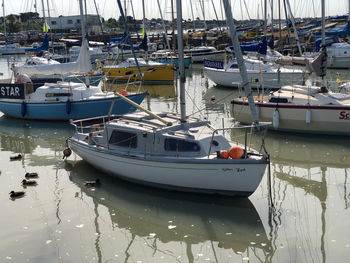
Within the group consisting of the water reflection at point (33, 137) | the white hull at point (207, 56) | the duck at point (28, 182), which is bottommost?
the duck at point (28, 182)

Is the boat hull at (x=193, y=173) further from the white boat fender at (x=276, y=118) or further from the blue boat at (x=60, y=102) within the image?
the blue boat at (x=60, y=102)

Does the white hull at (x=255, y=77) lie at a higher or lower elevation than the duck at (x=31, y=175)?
higher

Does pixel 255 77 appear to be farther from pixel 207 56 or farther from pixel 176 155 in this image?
pixel 207 56

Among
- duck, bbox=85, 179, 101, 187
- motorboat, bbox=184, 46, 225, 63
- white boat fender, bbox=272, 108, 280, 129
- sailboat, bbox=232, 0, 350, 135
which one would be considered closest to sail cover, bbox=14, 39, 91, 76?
sailboat, bbox=232, 0, 350, 135

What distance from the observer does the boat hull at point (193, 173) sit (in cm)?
1279

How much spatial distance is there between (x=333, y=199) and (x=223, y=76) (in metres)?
22.7

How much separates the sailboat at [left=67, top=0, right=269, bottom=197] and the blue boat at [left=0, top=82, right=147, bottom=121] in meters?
8.53

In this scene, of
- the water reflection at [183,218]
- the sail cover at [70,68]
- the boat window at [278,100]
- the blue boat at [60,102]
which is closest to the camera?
the water reflection at [183,218]

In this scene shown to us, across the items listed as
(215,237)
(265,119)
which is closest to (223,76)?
(265,119)

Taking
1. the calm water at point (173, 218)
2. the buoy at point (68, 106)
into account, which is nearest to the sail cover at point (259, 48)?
the buoy at point (68, 106)

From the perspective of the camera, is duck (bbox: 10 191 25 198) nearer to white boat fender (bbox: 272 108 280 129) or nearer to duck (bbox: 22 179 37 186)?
duck (bbox: 22 179 37 186)

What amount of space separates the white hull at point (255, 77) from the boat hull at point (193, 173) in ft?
56.2

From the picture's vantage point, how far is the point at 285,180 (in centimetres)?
1552

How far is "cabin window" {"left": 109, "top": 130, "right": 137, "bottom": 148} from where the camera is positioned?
48.4 feet
